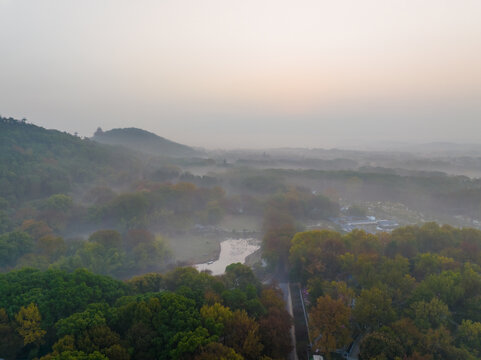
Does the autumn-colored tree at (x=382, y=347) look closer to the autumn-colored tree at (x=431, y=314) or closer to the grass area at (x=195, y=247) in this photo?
the autumn-colored tree at (x=431, y=314)

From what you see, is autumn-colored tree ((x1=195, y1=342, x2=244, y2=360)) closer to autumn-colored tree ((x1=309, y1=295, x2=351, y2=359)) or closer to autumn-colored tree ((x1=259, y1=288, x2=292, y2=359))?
autumn-colored tree ((x1=259, y1=288, x2=292, y2=359))

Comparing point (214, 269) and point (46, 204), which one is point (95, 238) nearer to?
point (214, 269)

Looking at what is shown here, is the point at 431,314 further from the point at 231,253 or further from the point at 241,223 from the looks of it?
the point at 241,223

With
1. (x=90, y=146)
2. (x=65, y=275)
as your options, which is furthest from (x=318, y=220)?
(x=90, y=146)

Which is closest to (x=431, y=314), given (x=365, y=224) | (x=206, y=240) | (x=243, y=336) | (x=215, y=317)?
(x=243, y=336)

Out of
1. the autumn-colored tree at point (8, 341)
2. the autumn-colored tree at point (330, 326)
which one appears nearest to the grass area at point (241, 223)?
the autumn-colored tree at point (330, 326)

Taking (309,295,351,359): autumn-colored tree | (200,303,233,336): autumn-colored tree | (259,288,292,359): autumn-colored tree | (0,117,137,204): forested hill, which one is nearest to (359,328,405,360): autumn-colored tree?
(309,295,351,359): autumn-colored tree
